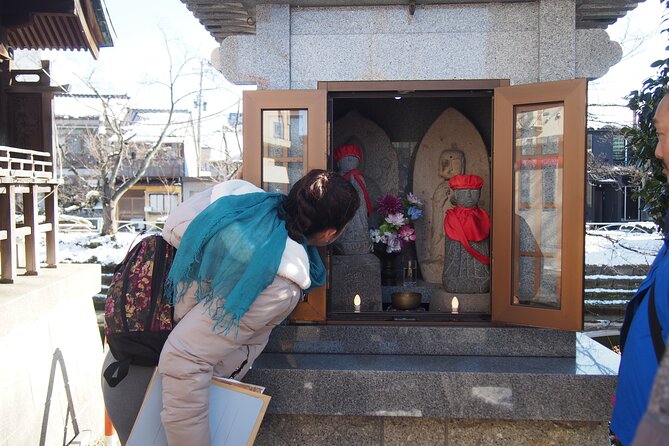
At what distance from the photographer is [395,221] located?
18.7 feet

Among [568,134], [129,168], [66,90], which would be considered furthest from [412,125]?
[129,168]

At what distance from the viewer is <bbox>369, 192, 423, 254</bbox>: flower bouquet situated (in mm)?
5711

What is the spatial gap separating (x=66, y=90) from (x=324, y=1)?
12.9 ft

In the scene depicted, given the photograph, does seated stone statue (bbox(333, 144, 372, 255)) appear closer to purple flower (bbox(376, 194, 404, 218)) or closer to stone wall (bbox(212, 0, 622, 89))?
purple flower (bbox(376, 194, 404, 218))

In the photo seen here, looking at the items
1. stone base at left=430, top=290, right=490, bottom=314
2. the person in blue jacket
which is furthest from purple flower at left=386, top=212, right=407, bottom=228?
the person in blue jacket

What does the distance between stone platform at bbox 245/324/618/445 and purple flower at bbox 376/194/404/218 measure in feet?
6.31

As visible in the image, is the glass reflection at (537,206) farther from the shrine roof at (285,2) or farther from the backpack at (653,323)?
the backpack at (653,323)

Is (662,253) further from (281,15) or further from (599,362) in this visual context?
(281,15)

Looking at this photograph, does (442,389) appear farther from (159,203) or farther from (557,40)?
(159,203)

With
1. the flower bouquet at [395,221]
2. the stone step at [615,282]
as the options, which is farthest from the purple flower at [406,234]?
the stone step at [615,282]

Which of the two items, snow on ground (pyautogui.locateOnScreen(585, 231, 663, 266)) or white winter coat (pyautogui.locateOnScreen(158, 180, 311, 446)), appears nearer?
white winter coat (pyautogui.locateOnScreen(158, 180, 311, 446))

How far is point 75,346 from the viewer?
6207 mm

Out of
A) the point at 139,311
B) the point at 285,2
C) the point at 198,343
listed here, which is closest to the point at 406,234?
the point at 285,2

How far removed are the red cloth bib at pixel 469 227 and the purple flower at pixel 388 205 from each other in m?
0.68
